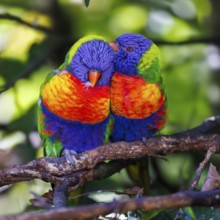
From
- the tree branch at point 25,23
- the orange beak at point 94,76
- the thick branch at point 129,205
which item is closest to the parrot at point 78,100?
the orange beak at point 94,76

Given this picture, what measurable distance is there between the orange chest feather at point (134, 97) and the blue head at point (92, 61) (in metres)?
0.06

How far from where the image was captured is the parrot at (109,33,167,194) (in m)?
2.29

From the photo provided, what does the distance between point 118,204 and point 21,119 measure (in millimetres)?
1843

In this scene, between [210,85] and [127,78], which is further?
[210,85]

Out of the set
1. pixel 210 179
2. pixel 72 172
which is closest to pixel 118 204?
pixel 210 179

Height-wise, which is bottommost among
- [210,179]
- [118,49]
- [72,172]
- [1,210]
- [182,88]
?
[1,210]

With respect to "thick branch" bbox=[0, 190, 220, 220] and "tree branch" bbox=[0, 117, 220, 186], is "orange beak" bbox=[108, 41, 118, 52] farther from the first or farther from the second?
"thick branch" bbox=[0, 190, 220, 220]

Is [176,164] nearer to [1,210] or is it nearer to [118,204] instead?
Result: [1,210]

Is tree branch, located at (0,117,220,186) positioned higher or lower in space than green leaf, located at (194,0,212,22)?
lower

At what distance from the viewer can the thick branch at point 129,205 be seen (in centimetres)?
112

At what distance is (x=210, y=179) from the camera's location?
162 centimetres

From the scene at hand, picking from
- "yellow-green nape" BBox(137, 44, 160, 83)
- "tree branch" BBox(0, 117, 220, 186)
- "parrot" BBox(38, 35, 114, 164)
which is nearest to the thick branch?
"tree branch" BBox(0, 117, 220, 186)

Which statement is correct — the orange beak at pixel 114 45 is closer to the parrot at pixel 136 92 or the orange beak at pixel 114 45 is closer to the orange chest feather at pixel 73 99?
the parrot at pixel 136 92

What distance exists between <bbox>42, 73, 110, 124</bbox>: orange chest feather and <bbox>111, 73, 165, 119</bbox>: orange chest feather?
55 millimetres
